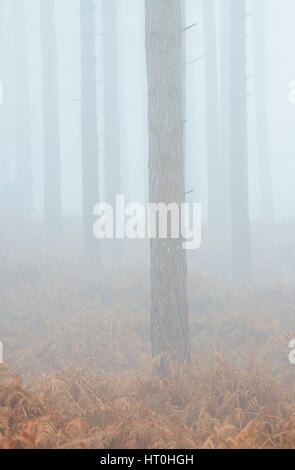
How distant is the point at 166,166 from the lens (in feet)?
23.4

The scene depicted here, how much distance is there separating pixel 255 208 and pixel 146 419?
91.9ft

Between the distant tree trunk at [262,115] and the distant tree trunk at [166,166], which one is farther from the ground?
the distant tree trunk at [262,115]

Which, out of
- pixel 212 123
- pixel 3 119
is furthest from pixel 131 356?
pixel 3 119

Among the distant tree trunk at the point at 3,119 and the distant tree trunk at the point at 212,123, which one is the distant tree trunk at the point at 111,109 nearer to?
the distant tree trunk at the point at 212,123

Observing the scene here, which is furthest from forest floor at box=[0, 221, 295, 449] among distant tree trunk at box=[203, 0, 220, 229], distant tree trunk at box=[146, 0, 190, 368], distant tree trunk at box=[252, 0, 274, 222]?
distant tree trunk at box=[252, 0, 274, 222]

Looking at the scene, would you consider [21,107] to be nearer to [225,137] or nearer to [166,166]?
[225,137]

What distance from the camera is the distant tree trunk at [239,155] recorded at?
14.3m

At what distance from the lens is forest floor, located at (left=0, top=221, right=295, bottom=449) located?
476 cm

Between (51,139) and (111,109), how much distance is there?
316cm

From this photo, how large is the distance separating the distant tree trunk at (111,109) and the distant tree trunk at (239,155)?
4828 mm

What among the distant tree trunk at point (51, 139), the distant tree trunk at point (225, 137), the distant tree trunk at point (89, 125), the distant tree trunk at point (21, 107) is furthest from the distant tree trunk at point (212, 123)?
the distant tree trunk at point (21, 107)

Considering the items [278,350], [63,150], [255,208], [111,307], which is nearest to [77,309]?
[111,307]

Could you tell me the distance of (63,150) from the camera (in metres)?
44.2

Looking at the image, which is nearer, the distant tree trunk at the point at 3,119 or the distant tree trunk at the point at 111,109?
the distant tree trunk at the point at 111,109
